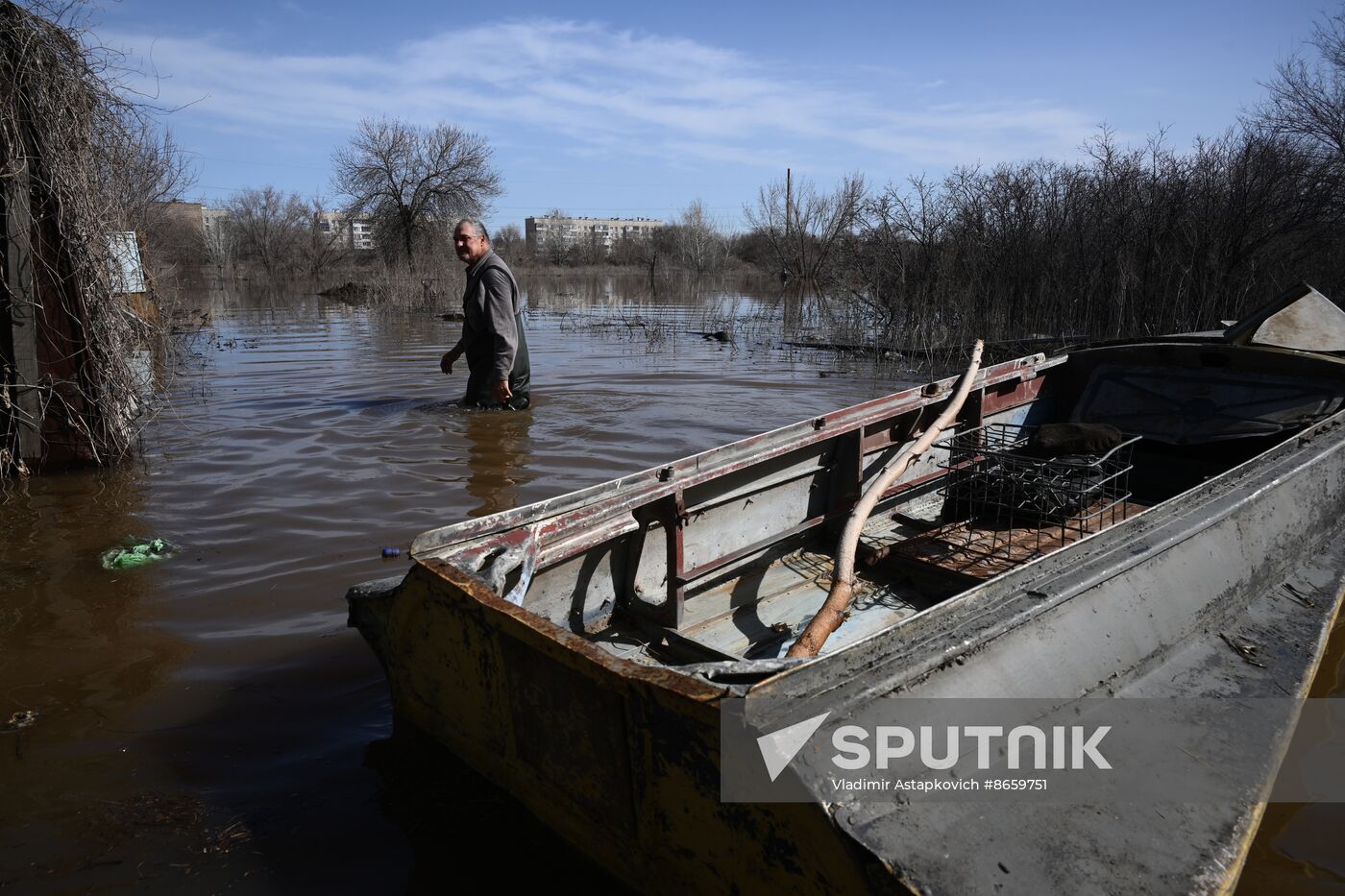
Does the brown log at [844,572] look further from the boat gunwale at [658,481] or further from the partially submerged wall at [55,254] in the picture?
the partially submerged wall at [55,254]

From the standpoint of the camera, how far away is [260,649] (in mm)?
3920

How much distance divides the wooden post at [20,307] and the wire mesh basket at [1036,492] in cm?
637

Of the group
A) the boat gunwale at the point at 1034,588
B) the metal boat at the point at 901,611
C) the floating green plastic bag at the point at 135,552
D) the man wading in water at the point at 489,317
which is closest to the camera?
the metal boat at the point at 901,611

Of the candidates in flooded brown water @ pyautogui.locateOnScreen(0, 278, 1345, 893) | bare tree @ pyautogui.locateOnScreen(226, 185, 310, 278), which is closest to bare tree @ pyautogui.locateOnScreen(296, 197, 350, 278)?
bare tree @ pyautogui.locateOnScreen(226, 185, 310, 278)

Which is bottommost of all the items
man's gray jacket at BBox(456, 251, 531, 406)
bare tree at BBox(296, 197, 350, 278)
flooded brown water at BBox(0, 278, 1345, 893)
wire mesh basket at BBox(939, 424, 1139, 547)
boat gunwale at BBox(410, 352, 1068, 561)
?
flooded brown water at BBox(0, 278, 1345, 893)

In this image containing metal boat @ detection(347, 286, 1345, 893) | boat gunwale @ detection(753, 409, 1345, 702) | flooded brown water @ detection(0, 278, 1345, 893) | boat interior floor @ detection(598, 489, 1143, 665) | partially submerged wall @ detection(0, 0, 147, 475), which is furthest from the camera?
partially submerged wall @ detection(0, 0, 147, 475)

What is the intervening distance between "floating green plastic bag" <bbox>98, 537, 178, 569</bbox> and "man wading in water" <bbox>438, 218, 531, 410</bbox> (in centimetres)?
319

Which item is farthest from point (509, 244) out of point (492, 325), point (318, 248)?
point (492, 325)

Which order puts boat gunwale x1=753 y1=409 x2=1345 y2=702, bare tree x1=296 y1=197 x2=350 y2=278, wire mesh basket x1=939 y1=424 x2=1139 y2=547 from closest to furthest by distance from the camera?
boat gunwale x1=753 y1=409 x2=1345 y2=702
wire mesh basket x1=939 y1=424 x2=1139 y2=547
bare tree x1=296 y1=197 x2=350 y2=278

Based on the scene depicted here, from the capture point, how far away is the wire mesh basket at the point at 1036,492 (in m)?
4.38

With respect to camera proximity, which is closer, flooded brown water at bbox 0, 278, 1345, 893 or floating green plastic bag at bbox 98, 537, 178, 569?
flooded brown water at bbox 0, 278, 1345, 893

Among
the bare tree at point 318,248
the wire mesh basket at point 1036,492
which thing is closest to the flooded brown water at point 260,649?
the wire mesh basket at point 1036,492

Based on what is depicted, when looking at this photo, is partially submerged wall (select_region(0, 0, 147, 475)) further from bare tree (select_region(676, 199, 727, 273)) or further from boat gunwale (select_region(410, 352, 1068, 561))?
bare tree (select_region(676, 199, 727, 273))

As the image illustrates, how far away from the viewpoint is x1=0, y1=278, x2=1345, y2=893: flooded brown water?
2.61 meters
